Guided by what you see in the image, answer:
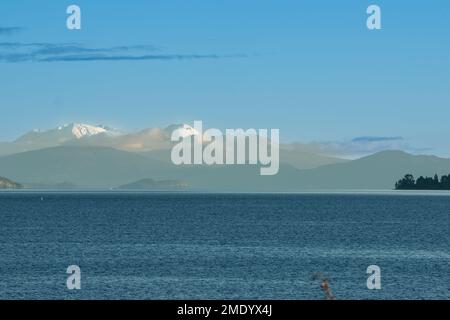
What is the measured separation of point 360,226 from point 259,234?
31.5m

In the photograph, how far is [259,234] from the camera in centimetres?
13388

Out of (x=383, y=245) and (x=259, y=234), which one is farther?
(x=259, y=234)

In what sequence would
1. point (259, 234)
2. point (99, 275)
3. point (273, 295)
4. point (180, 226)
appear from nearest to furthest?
point (273, 295) → point (99, 275) → point (259, 234) → point (180, 226)

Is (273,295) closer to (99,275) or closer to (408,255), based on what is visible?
(99,275)

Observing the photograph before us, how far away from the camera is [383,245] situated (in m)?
112

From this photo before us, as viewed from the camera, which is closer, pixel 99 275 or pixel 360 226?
pixel 99 275

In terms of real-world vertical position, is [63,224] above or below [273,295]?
above

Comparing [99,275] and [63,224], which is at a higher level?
[63,224]
